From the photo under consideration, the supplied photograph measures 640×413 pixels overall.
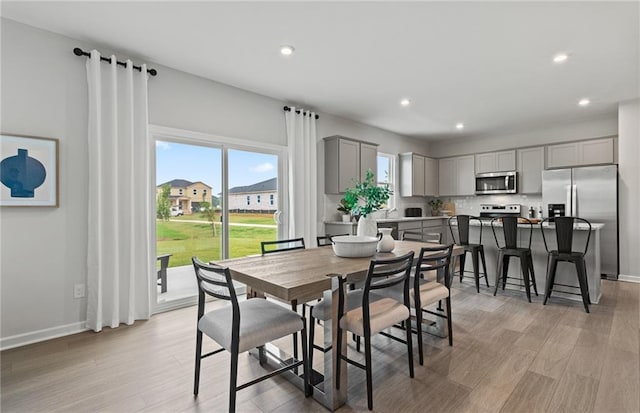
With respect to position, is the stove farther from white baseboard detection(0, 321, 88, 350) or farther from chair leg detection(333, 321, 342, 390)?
white baseboard detection(0, 321, 88, 350)

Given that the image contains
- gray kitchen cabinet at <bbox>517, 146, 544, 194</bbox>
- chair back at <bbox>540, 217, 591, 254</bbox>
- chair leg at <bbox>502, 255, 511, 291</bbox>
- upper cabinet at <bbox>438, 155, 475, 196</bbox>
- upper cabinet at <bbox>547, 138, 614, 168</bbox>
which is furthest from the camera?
upper cabinet at <bbox>438, 155, 475, 196</bbox>

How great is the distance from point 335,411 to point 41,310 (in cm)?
272

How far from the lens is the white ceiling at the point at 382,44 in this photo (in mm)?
2490

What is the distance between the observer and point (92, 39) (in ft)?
9.59

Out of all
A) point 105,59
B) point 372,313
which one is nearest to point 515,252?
point 372,313

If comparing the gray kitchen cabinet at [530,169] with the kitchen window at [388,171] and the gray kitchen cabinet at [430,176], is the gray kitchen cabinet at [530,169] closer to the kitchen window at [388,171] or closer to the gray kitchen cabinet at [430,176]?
the gray kitchen cabinet at [430,176]

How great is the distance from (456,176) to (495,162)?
85 centimetres

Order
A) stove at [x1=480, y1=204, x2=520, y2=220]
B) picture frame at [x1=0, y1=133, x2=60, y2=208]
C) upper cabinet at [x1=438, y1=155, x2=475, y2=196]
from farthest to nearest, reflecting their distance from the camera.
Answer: upper cabinet at [x1=438, y1=155, x2=475, y2=196] < stove at [x1=480, y1=204, x2=520, y2=220] < picture frame at [x1=0, y1=133, x2=60, y2=208]

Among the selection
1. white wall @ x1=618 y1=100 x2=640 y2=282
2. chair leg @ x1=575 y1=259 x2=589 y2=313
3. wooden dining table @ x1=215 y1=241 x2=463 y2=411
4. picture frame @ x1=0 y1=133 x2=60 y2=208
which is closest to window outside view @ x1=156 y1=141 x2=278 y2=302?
picture frame @ x1=0 y1=133 x2=60 y2=208

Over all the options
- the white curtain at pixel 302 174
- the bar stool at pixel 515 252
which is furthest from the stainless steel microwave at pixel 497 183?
the white curtain at pixel 302 174

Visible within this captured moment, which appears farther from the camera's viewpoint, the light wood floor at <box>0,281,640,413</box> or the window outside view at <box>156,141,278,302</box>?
the window outside view at <box>156,141,278,302</box>

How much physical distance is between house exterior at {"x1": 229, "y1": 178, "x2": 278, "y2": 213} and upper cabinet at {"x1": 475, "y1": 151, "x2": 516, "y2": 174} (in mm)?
4642

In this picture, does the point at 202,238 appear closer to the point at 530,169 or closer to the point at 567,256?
the point at 567,256

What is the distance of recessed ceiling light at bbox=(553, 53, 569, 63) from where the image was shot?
3.21 meters
